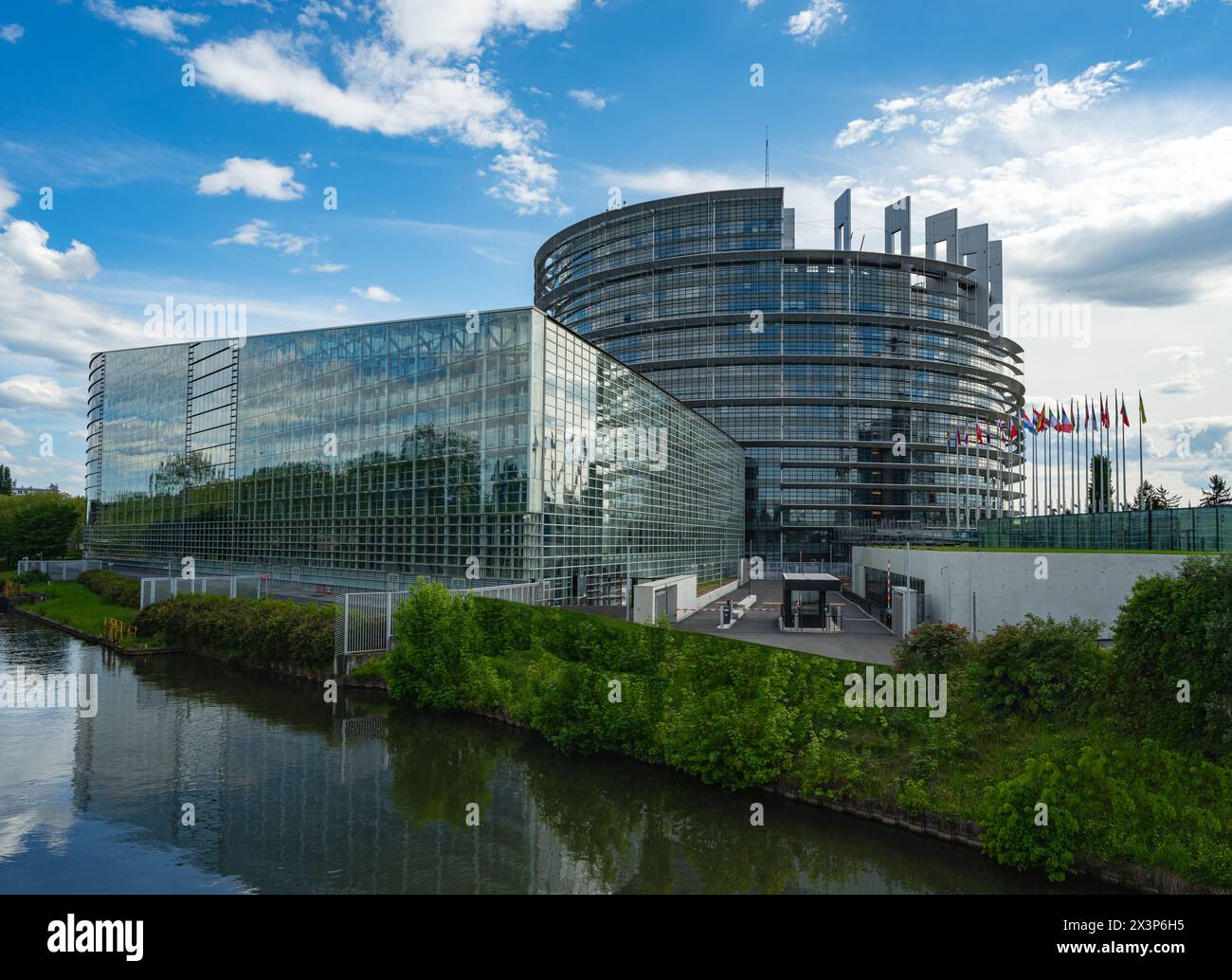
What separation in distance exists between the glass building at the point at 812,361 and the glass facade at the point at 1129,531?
172ft

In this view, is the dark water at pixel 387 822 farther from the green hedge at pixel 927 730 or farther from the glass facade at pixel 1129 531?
the glass facade at pixel 1129 531

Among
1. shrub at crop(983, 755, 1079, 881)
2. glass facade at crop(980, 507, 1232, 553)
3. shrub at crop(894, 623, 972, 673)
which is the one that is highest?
glass facade at crop(980, 507, 1232, 553)

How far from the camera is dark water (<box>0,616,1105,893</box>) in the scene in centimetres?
1770

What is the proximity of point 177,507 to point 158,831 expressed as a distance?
66.1 m

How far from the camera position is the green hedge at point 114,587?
56219 mm

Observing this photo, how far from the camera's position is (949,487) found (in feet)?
371

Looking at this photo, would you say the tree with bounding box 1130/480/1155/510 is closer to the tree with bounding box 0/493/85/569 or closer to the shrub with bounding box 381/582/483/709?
the shrub with bounding box 381/582/483/709

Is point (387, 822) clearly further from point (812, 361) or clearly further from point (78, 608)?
point (812, 361)

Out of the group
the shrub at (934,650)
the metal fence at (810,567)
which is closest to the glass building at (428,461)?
the shrub at (934,650)

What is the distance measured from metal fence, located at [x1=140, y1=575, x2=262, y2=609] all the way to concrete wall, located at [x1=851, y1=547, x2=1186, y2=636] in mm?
42623

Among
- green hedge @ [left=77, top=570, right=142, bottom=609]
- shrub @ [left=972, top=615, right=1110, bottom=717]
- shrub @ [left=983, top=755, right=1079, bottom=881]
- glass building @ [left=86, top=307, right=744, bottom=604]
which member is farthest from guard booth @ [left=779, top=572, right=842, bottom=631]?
green hedge @ [left=77, top=570, right=142, bottom=609]

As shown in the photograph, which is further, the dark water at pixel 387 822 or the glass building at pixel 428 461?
the glass building at pixel 428 461
